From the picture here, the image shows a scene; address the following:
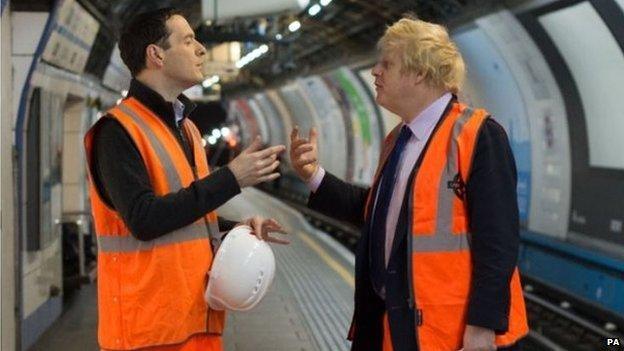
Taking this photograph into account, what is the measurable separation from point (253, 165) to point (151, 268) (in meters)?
0.45

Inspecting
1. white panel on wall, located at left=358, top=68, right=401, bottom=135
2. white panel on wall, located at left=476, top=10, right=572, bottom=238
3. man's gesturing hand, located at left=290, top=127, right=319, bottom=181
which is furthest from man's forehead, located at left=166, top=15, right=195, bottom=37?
white panel on wall, located at left=358, top=68, right=401, bottom=135

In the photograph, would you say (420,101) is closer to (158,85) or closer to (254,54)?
(158,85)

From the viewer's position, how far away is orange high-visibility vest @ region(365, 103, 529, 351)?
253 centimetres

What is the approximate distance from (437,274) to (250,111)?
36261mm

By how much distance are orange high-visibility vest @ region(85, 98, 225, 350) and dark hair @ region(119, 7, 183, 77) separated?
7.7 inches

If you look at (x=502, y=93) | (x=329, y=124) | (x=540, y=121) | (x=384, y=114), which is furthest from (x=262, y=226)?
(x=329, y=124)

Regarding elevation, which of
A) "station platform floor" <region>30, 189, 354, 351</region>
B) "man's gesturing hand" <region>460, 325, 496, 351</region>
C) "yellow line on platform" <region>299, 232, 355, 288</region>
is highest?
"man's gesturing hand" <region>460, 325, 496, 351</region>

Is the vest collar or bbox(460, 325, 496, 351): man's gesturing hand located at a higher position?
the vest collar

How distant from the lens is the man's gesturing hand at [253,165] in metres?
2.60

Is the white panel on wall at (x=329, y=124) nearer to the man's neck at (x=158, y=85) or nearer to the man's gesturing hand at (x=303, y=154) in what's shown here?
the man's gesturing hand at (x=303, y=154)

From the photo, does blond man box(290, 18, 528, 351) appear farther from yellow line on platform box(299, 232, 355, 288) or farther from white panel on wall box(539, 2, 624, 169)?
white panel on wall box(539, 2, 624, 169)

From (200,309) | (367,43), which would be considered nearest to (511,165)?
(200,309)

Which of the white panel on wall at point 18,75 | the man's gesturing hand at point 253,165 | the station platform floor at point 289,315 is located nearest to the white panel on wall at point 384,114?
the station platform floor at point 289,315

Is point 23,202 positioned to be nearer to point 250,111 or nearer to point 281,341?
point 281,341
